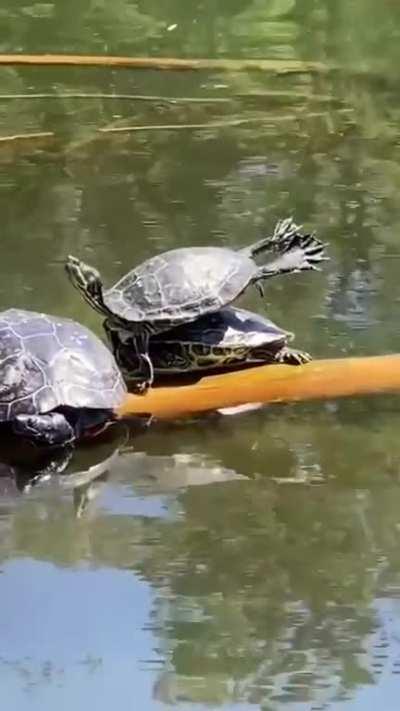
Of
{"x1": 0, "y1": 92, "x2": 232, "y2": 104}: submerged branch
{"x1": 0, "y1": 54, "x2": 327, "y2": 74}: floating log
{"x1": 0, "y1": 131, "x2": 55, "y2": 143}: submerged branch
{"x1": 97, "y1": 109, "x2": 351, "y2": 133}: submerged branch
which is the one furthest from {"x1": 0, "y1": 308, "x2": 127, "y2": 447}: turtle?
{"x1": 0, "y1": 54, "x2": 327, "y2": 74}: floating log

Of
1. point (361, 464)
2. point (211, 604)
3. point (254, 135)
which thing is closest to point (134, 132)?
point (254, 135)

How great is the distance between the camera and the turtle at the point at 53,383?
208 cm

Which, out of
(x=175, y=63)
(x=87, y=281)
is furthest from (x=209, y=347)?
(x=175, y=63)

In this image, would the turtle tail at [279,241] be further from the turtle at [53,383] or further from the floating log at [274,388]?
the turtle at [53,383]

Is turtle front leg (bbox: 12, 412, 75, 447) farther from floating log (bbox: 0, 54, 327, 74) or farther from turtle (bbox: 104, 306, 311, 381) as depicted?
floating log (bbox: 0, 54, 327, 74)

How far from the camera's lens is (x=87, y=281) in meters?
2.28

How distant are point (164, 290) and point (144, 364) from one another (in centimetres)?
14

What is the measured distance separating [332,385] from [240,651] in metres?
0.68

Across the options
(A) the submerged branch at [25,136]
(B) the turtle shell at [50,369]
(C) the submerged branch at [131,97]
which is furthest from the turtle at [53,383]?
(C) the submerged branch at [131,97]

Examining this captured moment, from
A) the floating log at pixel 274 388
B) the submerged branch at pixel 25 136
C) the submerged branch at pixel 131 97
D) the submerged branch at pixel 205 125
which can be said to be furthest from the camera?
the submerged branch at pixel 131 97

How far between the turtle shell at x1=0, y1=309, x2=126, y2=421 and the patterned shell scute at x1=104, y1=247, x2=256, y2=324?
0.12 meters

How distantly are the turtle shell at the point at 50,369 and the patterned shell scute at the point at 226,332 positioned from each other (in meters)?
0.18

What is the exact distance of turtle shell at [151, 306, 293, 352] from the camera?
231 cm

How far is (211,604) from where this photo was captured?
5.79 feet
